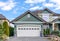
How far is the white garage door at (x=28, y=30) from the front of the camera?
42.8 metres

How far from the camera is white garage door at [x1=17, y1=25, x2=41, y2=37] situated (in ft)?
140

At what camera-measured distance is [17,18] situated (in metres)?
43.2

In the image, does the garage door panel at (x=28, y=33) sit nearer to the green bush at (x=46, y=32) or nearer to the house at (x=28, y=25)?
the house at (x=28, y=25)

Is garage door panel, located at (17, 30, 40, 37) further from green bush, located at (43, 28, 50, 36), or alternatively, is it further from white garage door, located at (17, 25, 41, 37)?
green bush, located at (43, 28, 50, 36)

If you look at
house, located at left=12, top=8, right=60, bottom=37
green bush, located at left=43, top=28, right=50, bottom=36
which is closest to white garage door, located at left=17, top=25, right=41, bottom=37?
→ house, located at left=12, top=8, right=60, bottom=37

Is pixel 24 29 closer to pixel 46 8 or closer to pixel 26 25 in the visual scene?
pixel 26 25

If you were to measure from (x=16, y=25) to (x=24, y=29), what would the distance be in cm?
185

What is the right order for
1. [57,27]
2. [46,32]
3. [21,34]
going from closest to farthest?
1. [21,34]
2. [46,32]
3. [57,27]

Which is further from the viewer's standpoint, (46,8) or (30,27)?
(46,8)

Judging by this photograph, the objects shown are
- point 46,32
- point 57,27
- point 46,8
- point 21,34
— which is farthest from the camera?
point 46,8

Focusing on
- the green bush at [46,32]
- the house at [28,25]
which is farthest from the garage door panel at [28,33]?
the green bush at [46,32]

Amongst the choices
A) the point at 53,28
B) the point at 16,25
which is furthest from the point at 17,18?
the point at 53,28

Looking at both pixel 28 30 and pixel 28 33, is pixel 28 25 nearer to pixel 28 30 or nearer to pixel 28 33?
pixel 28 30

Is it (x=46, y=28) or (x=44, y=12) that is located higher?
(x=44, y=12)
